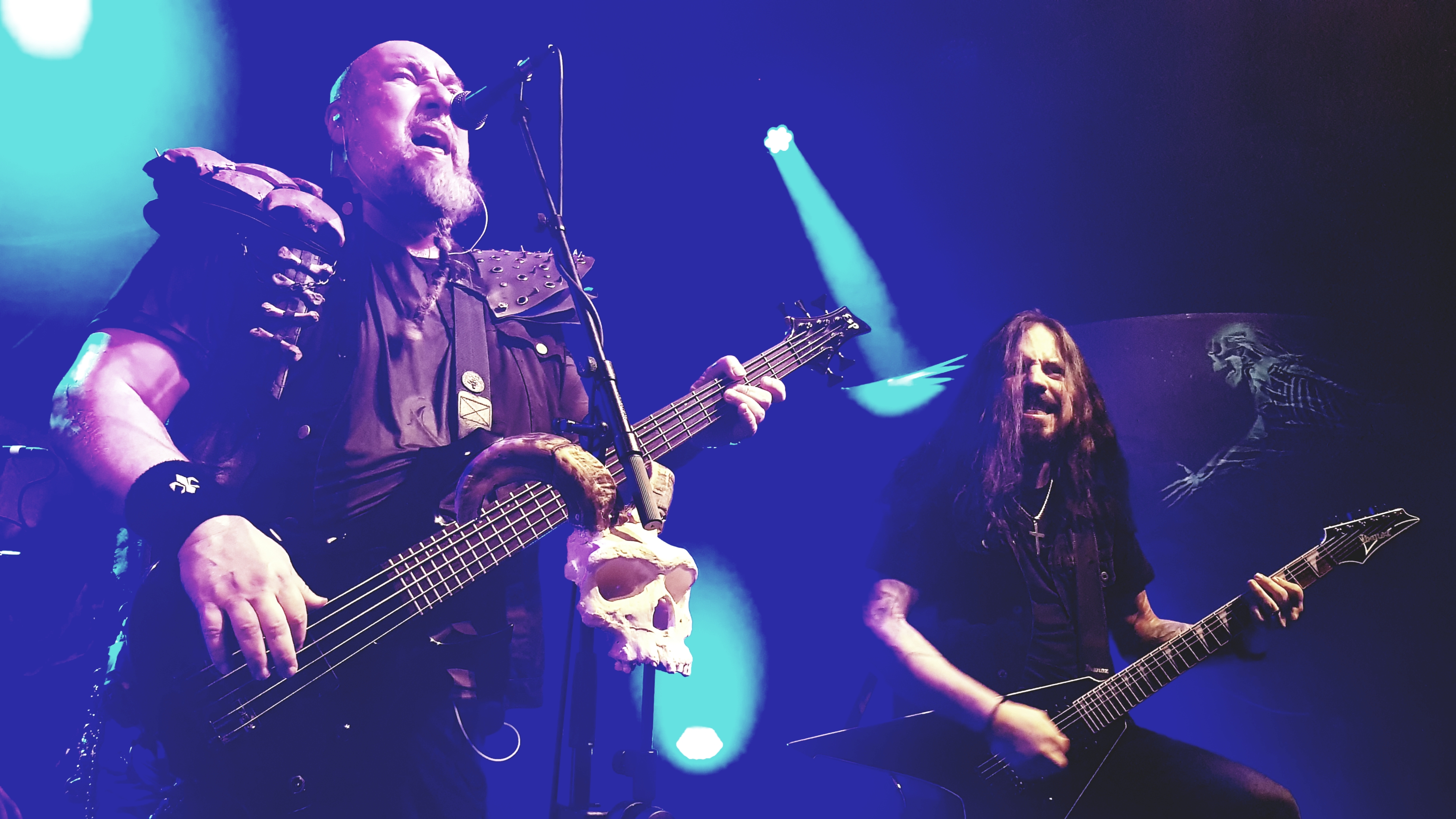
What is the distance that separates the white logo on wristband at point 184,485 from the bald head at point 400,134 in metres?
1.00

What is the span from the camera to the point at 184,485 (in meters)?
1.84

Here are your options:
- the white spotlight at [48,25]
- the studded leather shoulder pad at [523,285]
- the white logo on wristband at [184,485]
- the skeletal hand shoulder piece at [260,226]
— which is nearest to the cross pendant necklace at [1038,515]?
the studded leather shoulder pad at [523,285]

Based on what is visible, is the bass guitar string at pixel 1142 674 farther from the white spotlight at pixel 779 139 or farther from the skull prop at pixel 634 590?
the white spotlight at pixel 779 139

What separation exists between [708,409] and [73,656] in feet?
5.56

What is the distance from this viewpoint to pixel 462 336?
7.84ft

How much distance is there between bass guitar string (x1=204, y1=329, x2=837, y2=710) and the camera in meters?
1.81

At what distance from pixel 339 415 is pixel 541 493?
0.59 metres

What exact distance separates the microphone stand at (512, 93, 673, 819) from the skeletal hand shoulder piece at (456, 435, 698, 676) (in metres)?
0.05

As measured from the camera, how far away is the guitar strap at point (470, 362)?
228 cm

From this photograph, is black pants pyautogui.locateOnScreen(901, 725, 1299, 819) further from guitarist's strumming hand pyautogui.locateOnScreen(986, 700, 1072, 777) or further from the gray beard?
the gray beard

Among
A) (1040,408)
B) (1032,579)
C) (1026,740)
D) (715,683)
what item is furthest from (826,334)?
(715,683)

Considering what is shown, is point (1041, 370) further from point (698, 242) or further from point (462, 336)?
point (462, 336)

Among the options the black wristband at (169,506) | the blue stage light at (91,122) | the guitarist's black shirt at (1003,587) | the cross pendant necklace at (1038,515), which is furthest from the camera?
the cross pendant necklace at (1038,515)

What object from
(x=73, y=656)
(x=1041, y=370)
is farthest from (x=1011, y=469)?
(x=73, y=656)
